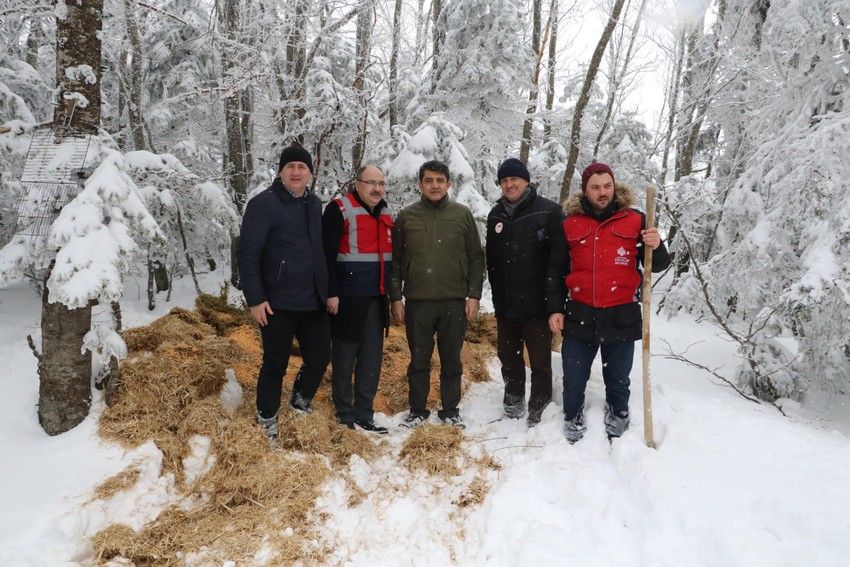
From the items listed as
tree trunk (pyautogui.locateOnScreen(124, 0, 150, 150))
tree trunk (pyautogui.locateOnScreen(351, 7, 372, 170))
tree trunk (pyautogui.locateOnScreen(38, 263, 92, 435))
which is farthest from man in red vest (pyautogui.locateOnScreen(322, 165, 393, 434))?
tree trunk (pyautogui.locateOnScreen(124, 0, 150, 150))

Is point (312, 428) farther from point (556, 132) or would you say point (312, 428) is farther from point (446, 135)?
point (556, 132)

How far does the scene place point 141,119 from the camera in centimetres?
859

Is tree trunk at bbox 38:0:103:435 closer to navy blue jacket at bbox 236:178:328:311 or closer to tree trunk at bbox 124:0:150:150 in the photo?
navy blue jacket at bbox 236:178:328:311

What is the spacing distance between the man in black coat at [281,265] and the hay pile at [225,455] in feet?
1.43

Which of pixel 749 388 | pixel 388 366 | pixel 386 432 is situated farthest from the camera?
pixel 388 366

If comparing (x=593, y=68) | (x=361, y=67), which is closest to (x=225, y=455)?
(x=361, y=67)

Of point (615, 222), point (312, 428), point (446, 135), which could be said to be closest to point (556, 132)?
point (446, 135)

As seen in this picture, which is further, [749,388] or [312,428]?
[749,388]

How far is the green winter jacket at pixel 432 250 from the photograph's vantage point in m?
4.37

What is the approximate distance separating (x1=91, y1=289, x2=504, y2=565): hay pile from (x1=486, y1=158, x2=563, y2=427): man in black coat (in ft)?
3.43

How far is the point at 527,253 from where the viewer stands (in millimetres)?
4293

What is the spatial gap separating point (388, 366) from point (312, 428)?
7.28 ft

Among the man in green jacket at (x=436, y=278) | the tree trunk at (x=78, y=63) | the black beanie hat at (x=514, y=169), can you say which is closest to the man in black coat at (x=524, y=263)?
the black beanie hat at (x=514, y=169)

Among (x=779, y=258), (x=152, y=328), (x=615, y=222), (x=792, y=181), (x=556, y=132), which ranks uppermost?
(x=556, y=132)
